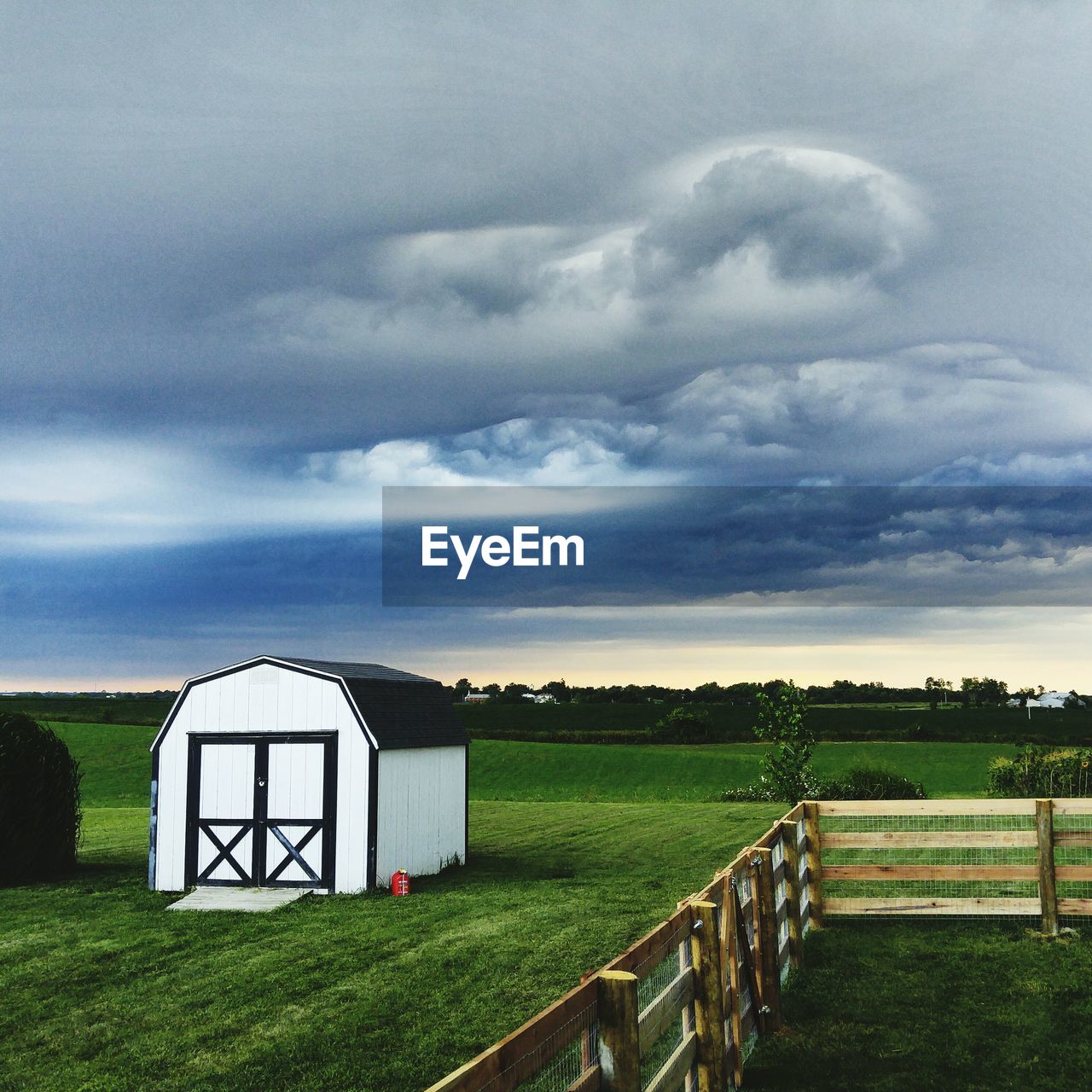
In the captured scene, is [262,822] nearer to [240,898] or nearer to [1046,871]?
[240,898]

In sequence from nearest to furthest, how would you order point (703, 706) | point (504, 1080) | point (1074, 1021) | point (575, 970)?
1. point (504, 1080)
2. point (1074, 1021)
3. point (575, 970)
4. point (703, 706)

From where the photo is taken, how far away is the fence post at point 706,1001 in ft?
20.3

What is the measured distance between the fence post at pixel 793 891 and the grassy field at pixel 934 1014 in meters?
0.24

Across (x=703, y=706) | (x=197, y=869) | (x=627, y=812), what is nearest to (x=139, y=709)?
(x=703, y=706)

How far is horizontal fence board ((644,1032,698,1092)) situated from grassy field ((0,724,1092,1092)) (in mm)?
1569

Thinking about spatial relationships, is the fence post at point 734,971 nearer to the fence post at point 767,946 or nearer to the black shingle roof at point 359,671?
→ the fence post at point 767,946

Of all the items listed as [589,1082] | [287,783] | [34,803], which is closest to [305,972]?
[287,783]

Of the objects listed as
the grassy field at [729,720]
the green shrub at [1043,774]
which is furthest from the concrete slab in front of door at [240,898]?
the grassy field at [729,720]

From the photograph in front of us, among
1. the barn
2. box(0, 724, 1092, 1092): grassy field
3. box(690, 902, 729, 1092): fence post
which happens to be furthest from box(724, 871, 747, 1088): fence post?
the barn

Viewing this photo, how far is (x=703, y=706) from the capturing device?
7219 centimetres

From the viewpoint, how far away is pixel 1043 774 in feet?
86.6

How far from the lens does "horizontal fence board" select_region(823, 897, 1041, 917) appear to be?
1181 cm

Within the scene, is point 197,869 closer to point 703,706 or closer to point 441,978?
point 441,978

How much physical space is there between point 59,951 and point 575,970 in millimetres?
6755
